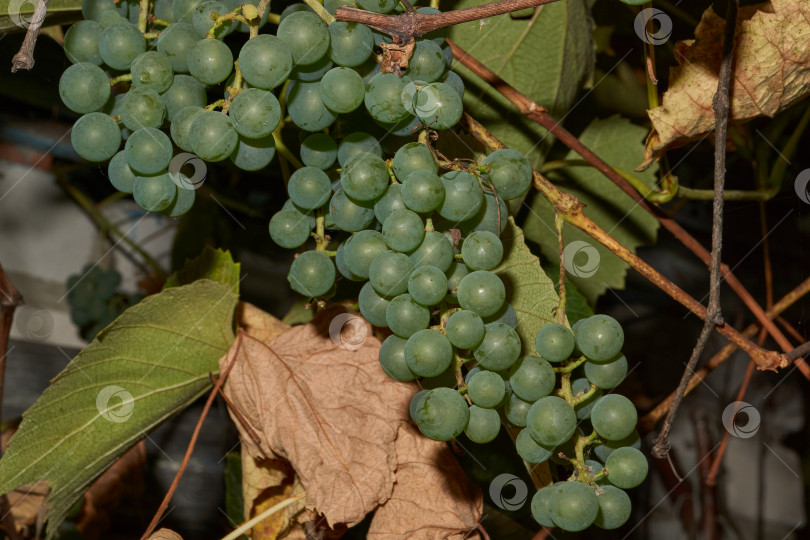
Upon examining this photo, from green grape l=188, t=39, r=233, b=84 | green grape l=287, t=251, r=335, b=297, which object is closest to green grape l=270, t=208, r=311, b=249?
green grape l=287, t=251, r=335, b=297

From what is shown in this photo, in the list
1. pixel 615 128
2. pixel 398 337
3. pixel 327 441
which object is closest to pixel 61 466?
pixel 327 441

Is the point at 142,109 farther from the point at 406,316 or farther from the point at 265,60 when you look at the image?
the point at 406,316

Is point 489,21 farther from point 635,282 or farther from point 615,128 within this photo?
point 635,282

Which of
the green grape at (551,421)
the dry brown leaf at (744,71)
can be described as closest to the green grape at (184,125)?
the green grape at (551,421)

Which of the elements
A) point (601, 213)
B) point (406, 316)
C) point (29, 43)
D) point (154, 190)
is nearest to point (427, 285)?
point (406, 316)

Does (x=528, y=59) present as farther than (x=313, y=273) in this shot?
Yes

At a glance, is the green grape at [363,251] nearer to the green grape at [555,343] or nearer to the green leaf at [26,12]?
the green grape at [555,343]
